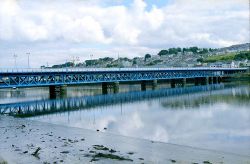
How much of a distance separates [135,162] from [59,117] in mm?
28998

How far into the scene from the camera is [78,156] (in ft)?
80.4

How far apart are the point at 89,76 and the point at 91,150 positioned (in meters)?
74.9

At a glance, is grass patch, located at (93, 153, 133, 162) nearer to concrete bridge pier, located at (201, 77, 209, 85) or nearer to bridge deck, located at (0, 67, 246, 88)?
bridge deck, located at (0, 67, 246, 88)

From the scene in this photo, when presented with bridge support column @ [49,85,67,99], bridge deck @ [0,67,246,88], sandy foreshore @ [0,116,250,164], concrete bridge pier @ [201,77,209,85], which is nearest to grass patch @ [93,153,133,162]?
sandy foreshore @ [0,116,250,164]

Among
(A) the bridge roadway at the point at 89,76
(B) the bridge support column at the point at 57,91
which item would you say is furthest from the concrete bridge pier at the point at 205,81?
(B) the bridge support column at the point at 57,91

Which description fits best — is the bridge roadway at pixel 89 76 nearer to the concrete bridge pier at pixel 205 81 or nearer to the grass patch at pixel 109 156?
the concrete bridge pier at pixel 205 81

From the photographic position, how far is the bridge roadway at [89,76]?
81.6 meters

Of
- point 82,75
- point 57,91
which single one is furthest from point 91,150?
point 82,75

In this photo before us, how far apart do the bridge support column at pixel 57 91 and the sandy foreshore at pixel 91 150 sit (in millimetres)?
52295

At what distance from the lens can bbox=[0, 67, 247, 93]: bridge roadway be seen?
81562mm

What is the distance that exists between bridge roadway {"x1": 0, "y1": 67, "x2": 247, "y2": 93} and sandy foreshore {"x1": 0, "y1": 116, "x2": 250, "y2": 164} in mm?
46919

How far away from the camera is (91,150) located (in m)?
26.5

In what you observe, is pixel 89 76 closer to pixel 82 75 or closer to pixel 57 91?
pixel 82 75

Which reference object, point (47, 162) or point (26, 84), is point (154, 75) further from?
point (47, 162)
